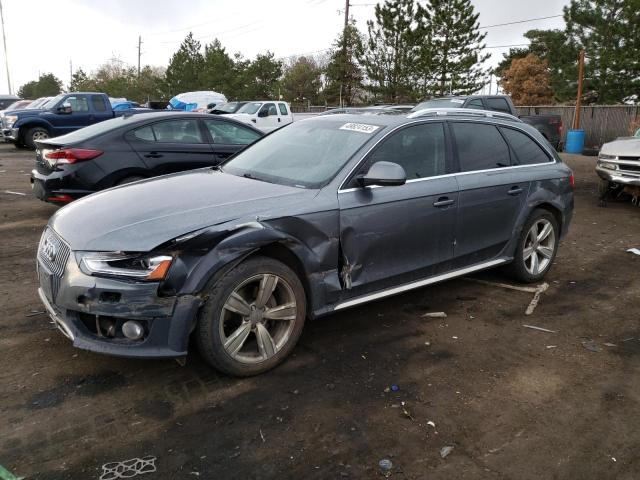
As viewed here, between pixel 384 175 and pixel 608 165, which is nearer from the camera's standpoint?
pixel 384 175

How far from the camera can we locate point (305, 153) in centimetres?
432

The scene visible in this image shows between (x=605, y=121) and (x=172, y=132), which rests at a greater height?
(x=605, y=121)

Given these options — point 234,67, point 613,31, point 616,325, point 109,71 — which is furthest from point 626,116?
point 109,71

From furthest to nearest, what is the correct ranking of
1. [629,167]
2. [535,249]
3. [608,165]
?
[608,165]
[629,167]
[535,249]

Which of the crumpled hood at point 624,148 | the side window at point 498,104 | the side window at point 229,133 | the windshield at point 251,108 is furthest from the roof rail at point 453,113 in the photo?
the windshield at point 251,108

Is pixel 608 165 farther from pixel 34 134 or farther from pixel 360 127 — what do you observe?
→ pixel 34 134

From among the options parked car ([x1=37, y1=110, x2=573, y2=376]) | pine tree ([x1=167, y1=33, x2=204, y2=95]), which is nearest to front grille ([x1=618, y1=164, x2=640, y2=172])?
parked car ([x1=37, y1=110, x2=573, y2=376])

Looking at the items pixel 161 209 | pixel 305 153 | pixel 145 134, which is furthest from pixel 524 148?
pixel 145 134

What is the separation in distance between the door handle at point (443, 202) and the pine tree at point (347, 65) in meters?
36.6

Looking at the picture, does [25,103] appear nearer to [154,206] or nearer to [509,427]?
[154,206]

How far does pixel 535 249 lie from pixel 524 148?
3.32 feet

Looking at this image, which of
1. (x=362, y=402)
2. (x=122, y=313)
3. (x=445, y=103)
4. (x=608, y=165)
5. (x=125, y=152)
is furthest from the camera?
(x=445, y=103)

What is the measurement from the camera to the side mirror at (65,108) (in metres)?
17.5

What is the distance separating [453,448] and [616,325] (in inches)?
97.9
